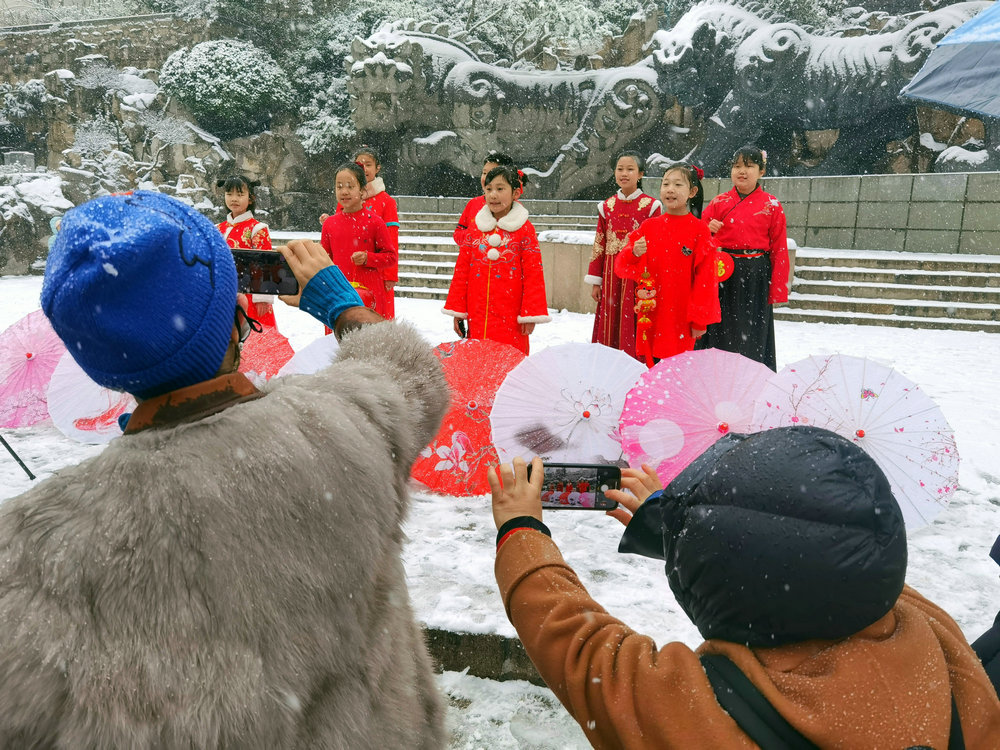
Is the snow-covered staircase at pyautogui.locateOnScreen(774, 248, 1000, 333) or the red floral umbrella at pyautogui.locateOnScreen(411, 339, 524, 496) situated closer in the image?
the red floral umbrella at pyautogui.locateOnScreen(411, 339, 524, 496)

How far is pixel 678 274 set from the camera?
479cm

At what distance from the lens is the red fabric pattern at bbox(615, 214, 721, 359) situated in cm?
472

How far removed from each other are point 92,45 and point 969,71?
28.2 metres

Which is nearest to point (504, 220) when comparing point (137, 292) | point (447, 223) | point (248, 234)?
point (248, 234)

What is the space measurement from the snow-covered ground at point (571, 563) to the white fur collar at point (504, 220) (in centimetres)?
204

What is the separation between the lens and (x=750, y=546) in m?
0.87

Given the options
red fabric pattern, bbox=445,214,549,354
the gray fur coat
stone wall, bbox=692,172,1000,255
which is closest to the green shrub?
stone wall, bbox=692,172,1000,255

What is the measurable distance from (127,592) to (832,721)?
0.82 meters

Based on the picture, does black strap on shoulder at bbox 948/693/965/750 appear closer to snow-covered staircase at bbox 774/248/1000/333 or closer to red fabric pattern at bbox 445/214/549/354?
red fabric pattern at bbox 445/214/549/354

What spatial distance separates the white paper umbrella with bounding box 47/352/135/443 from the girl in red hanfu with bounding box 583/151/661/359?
3648 mm

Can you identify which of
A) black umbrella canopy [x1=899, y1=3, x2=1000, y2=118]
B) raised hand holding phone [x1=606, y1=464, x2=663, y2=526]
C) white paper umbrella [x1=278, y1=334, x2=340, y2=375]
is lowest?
white paper umbrella [x1=278, y1=334, x2=340, y2=375]

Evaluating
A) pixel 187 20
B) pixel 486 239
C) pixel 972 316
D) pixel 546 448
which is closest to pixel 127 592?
pixel 546 448

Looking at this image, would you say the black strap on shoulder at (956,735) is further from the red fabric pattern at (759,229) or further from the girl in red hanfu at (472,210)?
the red fabric pattern at (759,229)

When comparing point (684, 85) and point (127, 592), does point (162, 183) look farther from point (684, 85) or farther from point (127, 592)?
point (127, 592)
